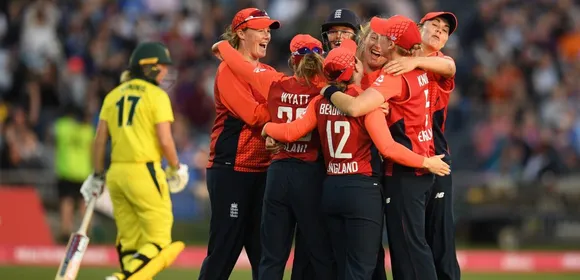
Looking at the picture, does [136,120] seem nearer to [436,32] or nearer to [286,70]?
[436,32]

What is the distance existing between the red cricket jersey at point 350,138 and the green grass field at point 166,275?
5.36m

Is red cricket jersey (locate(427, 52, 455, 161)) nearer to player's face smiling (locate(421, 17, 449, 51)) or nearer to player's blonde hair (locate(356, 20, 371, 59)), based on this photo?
player's face smiling (locate(421, 17, 449, 51))

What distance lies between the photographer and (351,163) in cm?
916

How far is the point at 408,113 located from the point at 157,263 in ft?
9.47

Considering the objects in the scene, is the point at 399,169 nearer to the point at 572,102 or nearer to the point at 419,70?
the point at 419,70

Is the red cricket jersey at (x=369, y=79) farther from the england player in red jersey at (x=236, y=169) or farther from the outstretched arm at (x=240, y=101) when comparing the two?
the england player in red jersey at (x=236, y=169)

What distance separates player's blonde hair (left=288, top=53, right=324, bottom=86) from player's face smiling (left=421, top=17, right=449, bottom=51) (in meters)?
1.10

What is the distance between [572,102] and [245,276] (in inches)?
333

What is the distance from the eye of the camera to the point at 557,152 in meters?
19.4

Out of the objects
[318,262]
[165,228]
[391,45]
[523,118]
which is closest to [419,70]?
[391,45]

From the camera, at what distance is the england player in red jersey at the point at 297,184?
371 inches

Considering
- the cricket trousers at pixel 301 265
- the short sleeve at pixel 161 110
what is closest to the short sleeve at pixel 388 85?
the cricket trousers at pixel 301 265

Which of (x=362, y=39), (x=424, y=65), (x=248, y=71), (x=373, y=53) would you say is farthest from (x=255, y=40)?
(x=424, y=65)

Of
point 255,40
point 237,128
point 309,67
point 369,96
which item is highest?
point 255,40
